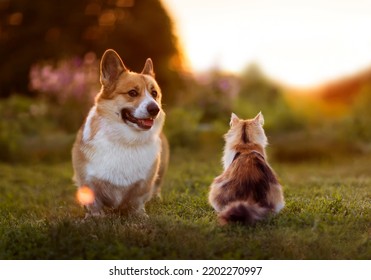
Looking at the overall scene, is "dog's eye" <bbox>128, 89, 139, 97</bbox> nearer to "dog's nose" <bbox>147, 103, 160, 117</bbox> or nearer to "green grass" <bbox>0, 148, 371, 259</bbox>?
"dog's nose" <bbox>147, 103, 160, 117</bbox>

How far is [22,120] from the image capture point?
491 inches

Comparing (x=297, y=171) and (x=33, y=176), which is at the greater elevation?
(x=297, y=171)

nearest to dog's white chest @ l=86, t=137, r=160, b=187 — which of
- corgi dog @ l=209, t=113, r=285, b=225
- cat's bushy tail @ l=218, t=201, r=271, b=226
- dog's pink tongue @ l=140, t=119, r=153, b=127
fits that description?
dog's pink tongue @ l=140, t=119, r=153, b=127

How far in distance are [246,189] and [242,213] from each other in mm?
255

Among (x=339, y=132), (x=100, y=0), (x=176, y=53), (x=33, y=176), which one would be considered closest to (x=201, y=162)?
(x=33, y=176)

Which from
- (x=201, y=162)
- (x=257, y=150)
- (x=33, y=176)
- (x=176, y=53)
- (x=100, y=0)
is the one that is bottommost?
(x=33, y=176)

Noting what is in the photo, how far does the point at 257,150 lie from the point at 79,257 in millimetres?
1974

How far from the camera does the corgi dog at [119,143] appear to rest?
17.0 feet

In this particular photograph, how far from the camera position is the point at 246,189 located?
4.62 metres

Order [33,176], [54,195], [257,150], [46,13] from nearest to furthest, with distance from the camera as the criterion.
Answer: [257,150] → [54,195] → [33,176] → [46,13]

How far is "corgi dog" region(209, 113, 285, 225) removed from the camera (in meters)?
4.51

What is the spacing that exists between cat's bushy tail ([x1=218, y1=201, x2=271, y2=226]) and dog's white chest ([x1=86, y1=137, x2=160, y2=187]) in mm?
1145

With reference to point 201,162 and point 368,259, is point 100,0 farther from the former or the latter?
point 368,259

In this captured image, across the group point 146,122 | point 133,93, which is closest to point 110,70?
point 133,93
